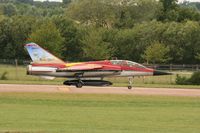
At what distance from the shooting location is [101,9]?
382 ft

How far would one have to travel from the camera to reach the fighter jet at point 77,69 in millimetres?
39000

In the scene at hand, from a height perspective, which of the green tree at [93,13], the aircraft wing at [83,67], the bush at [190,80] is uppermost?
the green tree at [93,13]

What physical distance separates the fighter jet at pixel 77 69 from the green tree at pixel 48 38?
40625 mm

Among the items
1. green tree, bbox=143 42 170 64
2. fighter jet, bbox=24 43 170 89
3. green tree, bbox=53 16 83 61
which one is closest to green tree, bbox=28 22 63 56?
green tree, bbox=53 16 83 61

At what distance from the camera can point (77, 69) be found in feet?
129

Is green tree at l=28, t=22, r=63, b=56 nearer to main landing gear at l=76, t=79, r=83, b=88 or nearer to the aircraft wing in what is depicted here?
main landing gear at l=76, t=79, r=83, b=88

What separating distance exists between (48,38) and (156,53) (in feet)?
49.7

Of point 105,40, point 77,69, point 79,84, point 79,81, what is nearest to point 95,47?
point 105,40

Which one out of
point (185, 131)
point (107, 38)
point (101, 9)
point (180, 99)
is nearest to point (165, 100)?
point (180, 99)

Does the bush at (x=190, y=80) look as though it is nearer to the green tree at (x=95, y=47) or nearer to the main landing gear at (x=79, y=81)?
the main landing gear at (x=79, y=81)

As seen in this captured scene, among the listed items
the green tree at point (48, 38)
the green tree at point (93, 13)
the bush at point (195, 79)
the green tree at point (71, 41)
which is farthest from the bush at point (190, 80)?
the green tree at point (93, 13)

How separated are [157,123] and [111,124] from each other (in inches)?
62.0

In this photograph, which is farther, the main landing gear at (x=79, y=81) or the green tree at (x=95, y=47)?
the green tree at (x=95, y=47)

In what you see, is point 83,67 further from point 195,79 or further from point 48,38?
point 48,38
